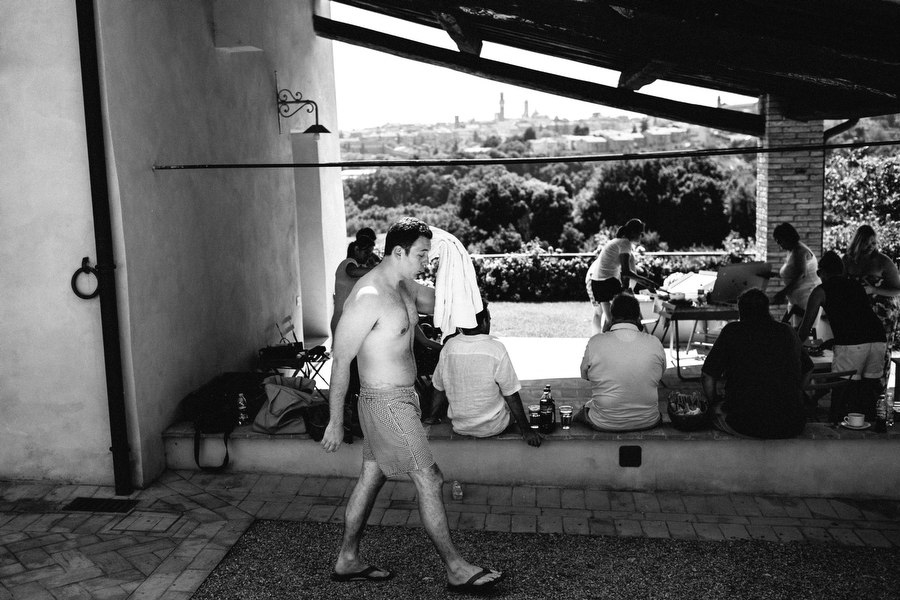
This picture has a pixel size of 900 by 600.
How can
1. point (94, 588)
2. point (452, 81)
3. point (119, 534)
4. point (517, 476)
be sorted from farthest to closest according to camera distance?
point (452, 81), point (517, 476), point (119, 534), point (94, 588)

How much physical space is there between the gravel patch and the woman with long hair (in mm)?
3184

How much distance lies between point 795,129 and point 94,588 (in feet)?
29.2

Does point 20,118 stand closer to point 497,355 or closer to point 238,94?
point 238,94

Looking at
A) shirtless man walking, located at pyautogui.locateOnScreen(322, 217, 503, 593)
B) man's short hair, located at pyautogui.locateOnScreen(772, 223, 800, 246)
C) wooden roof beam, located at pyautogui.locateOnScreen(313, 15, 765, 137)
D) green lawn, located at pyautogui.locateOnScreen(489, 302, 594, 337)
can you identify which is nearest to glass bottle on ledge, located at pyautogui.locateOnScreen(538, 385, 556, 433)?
shirtless man walking, located at pyautogui.locateOnScreen(322, 217, 503, 593)

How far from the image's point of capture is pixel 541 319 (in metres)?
13.5

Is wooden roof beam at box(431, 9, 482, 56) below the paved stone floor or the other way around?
the other way around

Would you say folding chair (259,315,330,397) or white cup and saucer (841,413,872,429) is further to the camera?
folding chair (259,315,330,397)

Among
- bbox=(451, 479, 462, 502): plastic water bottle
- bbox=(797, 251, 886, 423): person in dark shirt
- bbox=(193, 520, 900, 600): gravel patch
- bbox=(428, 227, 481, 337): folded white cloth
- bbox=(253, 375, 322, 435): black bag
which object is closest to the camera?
bbox=(193, 520, 900, 600): gravel patch

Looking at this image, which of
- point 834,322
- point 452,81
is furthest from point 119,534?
point 452,81

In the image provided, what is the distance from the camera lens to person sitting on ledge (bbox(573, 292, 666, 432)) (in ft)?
17.4

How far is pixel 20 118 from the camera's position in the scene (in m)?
5.16

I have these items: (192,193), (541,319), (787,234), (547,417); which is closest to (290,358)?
(192,193)

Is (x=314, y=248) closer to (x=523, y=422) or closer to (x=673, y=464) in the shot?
(x=523, y=422)

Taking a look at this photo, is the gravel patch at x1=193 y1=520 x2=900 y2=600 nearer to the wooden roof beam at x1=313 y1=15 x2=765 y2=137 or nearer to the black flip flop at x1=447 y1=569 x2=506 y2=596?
the black flip flop at x1=447 y1=569 x2=506 y2=596
